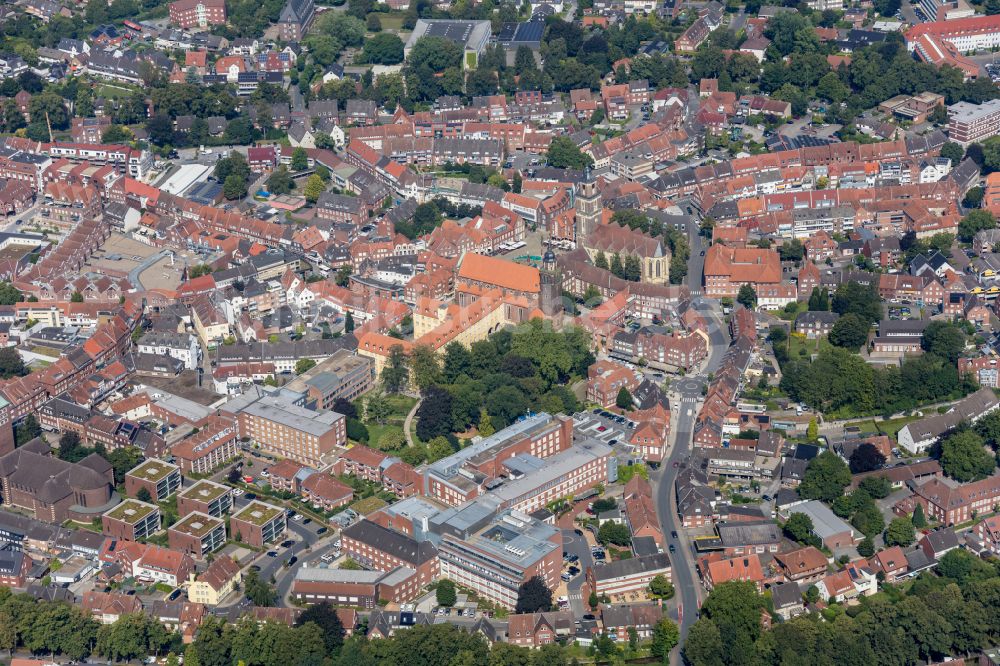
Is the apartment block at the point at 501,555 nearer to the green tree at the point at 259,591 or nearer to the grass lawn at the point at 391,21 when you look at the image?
the green tree at the point at 259,591

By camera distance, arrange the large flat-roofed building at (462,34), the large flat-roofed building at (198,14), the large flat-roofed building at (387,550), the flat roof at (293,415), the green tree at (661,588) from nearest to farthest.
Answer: the green tree at (661,588) → the large flat-roofed building at (387,550) → the flat roof at (293,415) → the large flat-roofed building at (462,34) → the large flat-roofed building at (198,14)

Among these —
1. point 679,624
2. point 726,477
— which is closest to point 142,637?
point 679,624

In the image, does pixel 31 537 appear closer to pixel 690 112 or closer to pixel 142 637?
pixel 142 637

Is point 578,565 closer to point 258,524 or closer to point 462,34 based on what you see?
point 258,524

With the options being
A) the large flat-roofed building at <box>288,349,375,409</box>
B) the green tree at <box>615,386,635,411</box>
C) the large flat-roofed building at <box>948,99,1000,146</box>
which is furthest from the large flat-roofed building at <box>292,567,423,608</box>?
the large flat-roofed building at <box>948,99,1000,146</box>

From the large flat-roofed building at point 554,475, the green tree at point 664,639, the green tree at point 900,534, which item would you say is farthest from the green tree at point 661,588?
the green tree at point 900,534

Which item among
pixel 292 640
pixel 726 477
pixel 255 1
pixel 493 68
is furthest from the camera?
pixel 255 1
